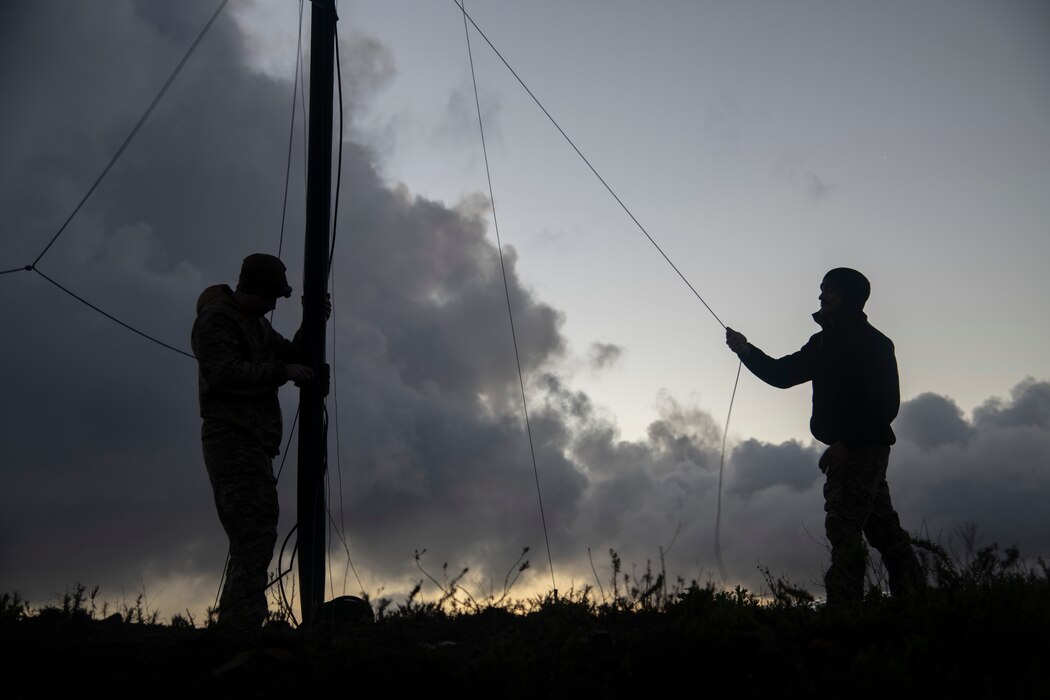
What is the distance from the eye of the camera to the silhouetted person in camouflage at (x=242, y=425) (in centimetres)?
504

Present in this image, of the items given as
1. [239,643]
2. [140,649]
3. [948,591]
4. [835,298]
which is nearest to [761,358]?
[835,298]

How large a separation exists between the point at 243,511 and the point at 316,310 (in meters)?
1.74

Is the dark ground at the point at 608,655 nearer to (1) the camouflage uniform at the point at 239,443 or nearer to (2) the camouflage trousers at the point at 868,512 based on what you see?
(1) the camouflage uniform at the point at 239,443

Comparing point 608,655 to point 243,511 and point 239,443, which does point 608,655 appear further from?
point 239,443

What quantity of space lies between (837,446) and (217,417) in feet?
13.4

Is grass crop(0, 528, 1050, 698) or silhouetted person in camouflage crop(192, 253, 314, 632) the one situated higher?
silhouetted person in camouflage crop(192, 253, 314, 632)

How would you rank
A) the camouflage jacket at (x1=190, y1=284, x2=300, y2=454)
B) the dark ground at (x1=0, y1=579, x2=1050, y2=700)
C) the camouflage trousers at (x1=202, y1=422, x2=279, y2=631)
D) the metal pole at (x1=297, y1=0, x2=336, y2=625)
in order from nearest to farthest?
1. the dark ground at (x1=0, y1=579, x2=1050, y2=700)
2. the camouflage trousers at (x1=202, y1=422, x2=279, y2=631)
3. the camouflage jacket at (x1=190, y1=284, x2=300, y2=454)
4. the metal pole at (x1=297, y1=0, x2=336, y2=625)

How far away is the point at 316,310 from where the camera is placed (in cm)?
625

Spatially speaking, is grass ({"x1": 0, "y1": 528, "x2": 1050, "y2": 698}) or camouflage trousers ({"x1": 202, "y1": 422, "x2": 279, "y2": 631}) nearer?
grass ({"x1": 0, "y1": 528, "x2": 1050, "y2": 698})

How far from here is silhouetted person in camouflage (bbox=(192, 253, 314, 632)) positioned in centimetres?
504

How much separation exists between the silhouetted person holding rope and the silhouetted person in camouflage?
351 cm

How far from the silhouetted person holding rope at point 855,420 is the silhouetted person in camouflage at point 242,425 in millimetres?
3511

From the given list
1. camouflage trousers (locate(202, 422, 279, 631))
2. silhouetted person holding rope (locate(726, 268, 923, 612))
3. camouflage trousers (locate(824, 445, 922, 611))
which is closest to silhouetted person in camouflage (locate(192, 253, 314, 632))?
camouflage trousers (locate(202, 422, 279, 631))

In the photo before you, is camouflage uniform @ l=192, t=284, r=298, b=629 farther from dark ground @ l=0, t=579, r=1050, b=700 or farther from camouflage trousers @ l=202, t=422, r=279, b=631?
dark ground @ l=0, t=579, r=1050, b=700
